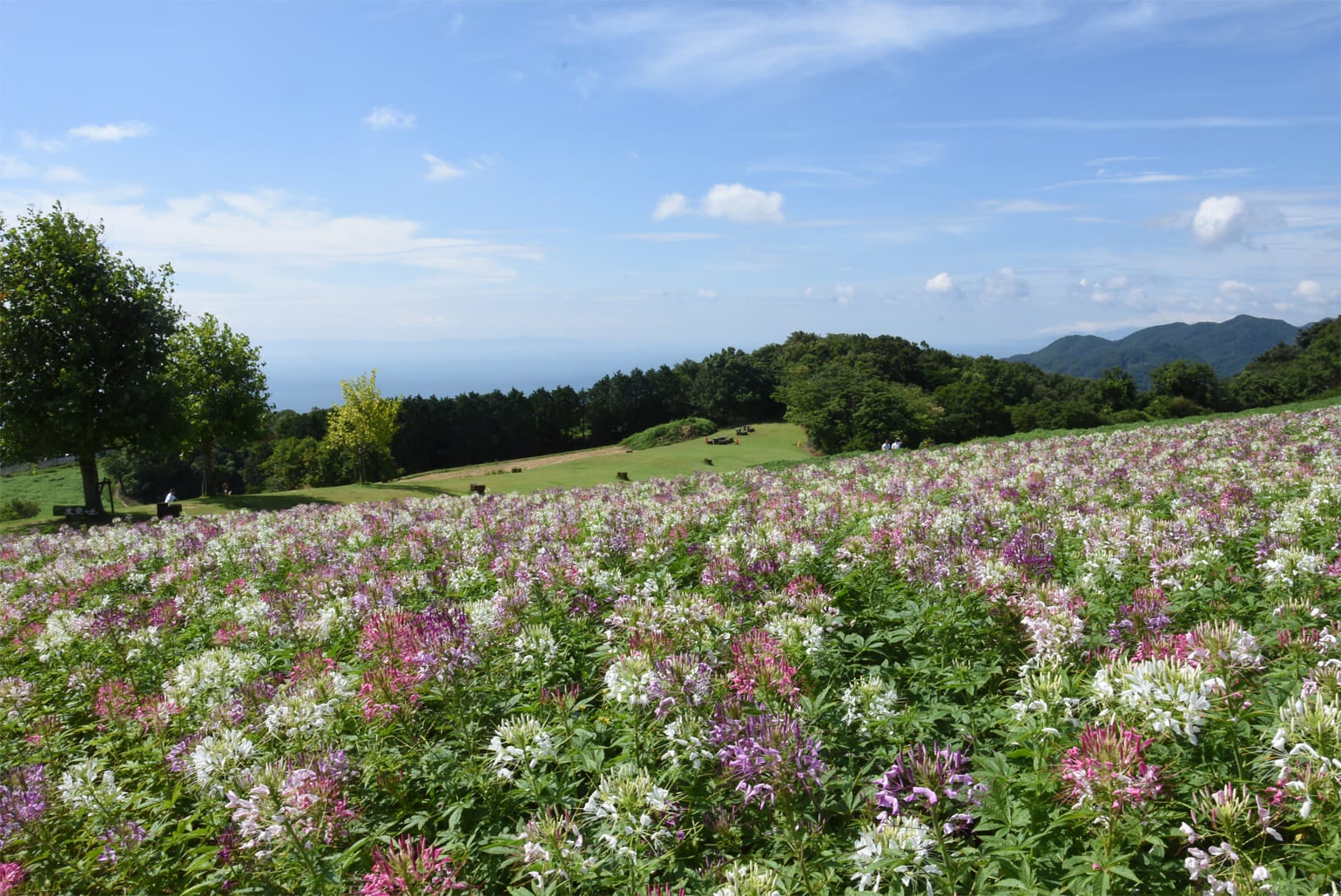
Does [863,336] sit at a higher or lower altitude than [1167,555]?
higher

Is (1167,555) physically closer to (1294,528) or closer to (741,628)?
(1294,528)

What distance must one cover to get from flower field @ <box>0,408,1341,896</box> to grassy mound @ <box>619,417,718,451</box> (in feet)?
211

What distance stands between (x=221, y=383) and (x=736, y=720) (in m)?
43.9

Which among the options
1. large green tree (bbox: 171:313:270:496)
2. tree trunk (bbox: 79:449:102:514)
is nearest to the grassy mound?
large green tree (bbox: 171:313:270:496)

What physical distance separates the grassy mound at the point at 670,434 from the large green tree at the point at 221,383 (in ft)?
127

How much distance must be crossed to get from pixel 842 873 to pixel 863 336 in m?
108

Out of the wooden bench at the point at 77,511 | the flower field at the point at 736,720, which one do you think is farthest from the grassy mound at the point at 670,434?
the flower field at the point at 736,720

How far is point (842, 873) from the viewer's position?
3.19 metres

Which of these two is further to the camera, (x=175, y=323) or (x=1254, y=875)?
(x=175, y=323)

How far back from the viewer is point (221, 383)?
38.2m

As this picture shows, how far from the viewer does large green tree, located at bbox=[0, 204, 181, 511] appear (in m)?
24.7

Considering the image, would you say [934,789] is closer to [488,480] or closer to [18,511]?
[488,480]

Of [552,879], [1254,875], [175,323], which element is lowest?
[552,879]

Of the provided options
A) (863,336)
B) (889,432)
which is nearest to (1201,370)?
(863,336)
